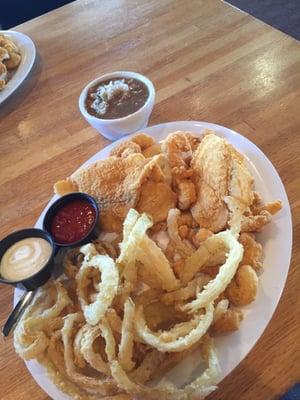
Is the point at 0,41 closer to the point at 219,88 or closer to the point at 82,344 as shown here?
the point at 219,88

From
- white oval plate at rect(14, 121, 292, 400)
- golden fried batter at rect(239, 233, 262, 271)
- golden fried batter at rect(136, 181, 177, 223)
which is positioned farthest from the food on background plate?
golden fried batter at rect(239, 233, 262, 271)

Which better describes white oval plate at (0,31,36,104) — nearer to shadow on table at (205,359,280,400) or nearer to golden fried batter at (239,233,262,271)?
golden fried batter at (239,233,262,271)

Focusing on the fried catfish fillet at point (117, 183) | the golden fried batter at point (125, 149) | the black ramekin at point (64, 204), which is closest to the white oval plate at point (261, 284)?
the black ramekin at point (64, 204)

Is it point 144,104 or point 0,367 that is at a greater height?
point 144,104

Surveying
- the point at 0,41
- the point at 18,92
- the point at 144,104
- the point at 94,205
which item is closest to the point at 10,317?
the point at 94,205

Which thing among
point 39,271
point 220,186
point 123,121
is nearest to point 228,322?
point 220,186

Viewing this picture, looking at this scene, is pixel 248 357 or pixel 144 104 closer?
pixel 248 357

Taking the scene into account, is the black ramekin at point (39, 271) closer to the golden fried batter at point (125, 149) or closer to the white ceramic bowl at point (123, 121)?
the golden fried batter at point (125, 149)

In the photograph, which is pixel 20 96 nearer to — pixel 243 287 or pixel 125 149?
pixel 125 149
